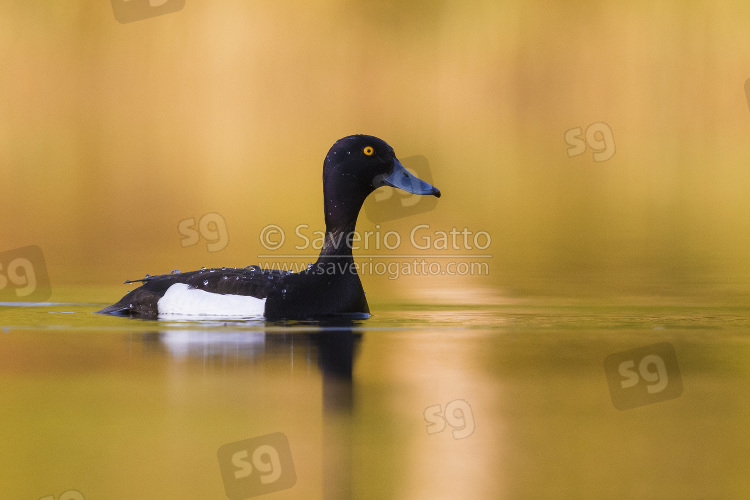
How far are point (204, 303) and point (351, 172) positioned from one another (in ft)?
5.27

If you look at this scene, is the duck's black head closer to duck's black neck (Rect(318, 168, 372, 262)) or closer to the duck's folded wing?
duck's black neck (Rect(318, 168, 372, 262))

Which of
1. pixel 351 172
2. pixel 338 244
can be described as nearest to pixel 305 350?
pixel 338 244

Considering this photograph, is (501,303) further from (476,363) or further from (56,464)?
(56,464)

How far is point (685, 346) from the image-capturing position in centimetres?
750

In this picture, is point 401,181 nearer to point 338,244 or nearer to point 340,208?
point 340,208

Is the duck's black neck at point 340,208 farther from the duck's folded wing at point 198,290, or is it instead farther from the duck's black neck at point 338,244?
the duck's folded wing at point 198,290

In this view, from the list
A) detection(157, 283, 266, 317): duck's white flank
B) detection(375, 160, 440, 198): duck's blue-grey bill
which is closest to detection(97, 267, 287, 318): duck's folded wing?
detection(157, 283, 266, 317): duck's white flank

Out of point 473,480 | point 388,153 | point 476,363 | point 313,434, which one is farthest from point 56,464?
point 388,153

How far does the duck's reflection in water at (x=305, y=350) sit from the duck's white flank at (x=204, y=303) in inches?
16.4

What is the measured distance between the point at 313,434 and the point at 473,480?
993 millimetres

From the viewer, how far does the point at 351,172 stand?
887 centimetres

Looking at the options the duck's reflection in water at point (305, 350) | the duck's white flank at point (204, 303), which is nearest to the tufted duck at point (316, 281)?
the duck's white flank at point (204, 303)

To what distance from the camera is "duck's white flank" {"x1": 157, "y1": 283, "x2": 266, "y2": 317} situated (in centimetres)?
845

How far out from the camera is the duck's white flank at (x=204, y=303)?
333 inches
